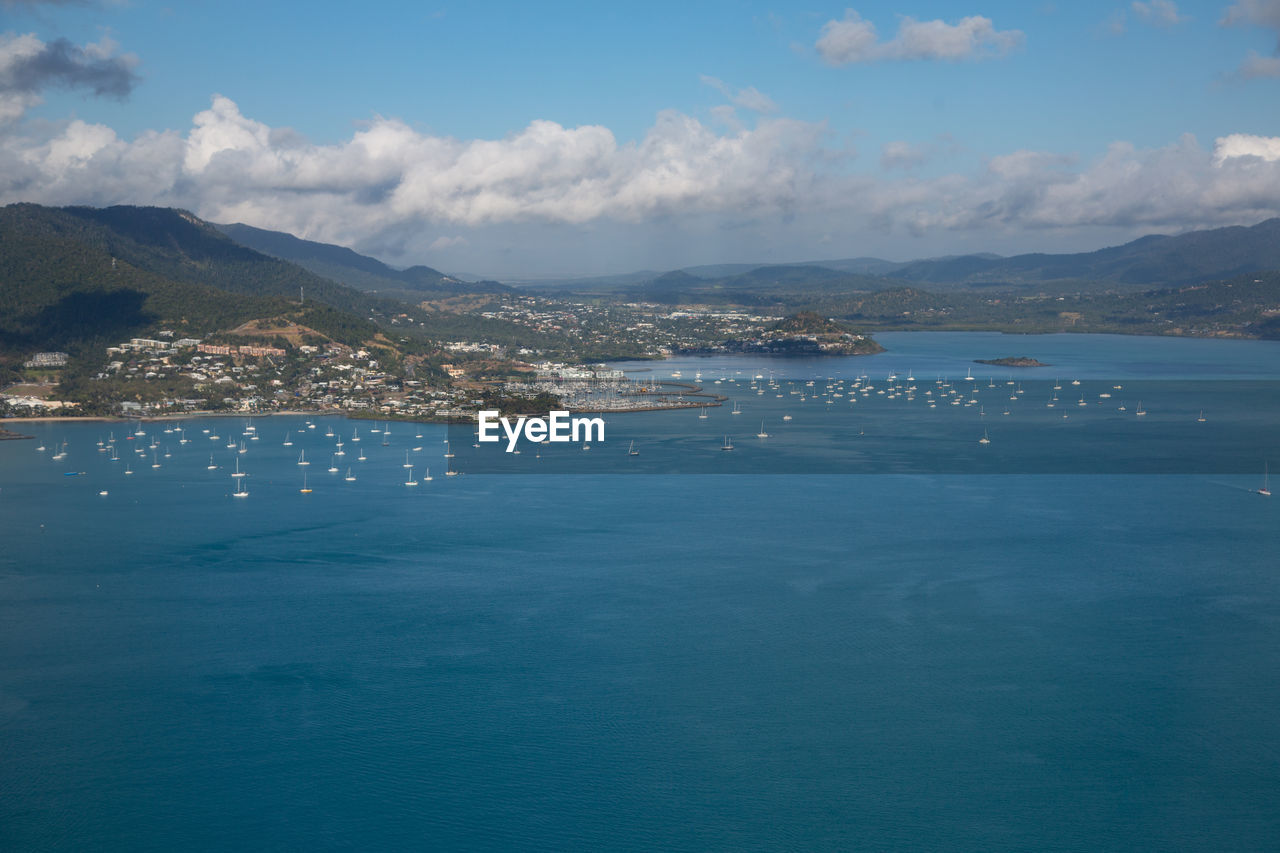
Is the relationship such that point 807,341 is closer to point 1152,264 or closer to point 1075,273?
point 1152,264

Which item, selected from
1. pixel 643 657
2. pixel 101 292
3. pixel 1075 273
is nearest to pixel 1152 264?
pixel 1075 273

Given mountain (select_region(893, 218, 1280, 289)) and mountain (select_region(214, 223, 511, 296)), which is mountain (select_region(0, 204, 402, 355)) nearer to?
mountain (select_region(214, 223, 511, 296))

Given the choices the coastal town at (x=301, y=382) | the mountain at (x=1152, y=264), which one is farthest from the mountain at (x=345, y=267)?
the mountain at (x=1152, y=264)

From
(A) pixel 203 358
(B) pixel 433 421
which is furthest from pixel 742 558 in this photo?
(A) pixel 203 358

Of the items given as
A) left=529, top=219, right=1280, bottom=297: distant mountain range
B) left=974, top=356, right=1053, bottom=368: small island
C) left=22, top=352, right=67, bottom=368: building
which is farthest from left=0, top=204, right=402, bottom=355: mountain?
left=529, top=219, right=1280, bottom=297: distant mountain range

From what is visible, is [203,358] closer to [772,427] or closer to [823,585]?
[772,427]

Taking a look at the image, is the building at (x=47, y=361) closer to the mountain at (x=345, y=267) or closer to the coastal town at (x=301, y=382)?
the coastal town at (x=301, y=382)

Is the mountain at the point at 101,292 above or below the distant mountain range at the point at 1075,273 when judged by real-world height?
below
